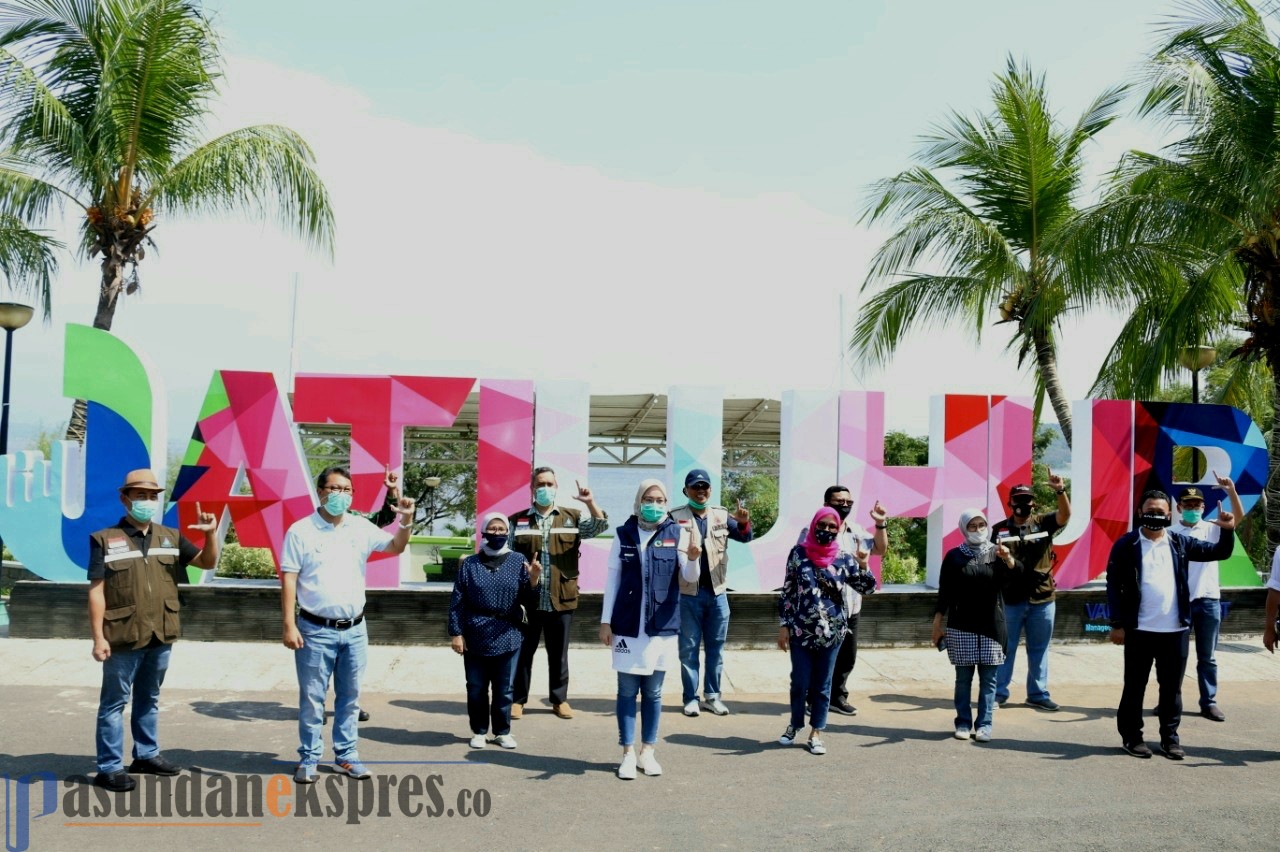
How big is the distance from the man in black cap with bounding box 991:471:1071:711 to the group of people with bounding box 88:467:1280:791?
2cm

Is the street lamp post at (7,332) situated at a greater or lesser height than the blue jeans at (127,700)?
greater

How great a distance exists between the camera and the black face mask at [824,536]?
6.70m

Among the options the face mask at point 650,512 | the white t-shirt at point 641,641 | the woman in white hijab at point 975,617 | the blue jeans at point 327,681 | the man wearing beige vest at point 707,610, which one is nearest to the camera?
the blue jeans at point 327,681

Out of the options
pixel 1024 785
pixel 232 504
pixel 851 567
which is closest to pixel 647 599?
pixel 851 567

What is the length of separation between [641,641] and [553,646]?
184cm

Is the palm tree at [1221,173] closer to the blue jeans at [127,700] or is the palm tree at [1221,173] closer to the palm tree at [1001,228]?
the palm tree at [1001,228]

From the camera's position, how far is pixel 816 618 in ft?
21.7

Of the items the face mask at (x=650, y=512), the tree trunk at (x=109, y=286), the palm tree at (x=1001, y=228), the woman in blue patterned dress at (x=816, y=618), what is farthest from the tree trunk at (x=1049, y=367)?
the tree trunk at (x=109, y=286)

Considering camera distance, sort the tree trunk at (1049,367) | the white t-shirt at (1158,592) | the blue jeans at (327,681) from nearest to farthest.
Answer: the blue jeans at (327,681) < the white t-shirt at (1158,592) < the tree trunk at (1049,367)

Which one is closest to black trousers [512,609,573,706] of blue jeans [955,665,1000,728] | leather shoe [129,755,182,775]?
leather shoe [129,755,182,775]

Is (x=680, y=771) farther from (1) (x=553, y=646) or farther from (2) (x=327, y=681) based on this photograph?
(2) (x=327, y=681)

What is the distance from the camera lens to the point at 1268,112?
10938mm

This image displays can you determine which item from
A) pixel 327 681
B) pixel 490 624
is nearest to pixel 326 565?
pixel 327 681

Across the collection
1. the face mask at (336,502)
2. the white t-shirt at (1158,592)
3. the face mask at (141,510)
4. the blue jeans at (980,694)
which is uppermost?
the face mask at (336,502)
